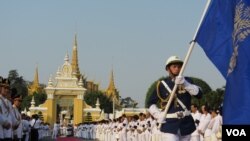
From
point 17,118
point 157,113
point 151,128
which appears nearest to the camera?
point 157,113

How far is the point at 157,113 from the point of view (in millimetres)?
9594

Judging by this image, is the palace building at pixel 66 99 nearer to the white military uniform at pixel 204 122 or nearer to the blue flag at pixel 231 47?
the white military uniform at pixel 204 122

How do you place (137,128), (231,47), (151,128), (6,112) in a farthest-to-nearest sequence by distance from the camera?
(137,128) < (151,128) < (6,112) < (231,47)

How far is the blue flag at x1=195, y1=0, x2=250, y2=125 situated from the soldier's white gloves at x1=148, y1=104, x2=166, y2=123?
139cm

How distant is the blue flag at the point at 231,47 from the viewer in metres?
7.20

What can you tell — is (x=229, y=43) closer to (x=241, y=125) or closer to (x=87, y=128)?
(x=241, y=125)

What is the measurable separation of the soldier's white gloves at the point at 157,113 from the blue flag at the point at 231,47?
1.39m

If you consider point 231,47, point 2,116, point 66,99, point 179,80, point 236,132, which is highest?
point 66,99

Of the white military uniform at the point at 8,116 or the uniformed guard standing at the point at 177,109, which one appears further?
the white military uniform at the point at 8,116

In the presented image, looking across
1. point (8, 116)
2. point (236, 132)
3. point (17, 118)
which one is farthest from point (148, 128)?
point (236, 132)

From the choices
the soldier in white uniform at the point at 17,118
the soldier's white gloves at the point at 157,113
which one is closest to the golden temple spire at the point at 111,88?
the soldier in white uniform at the point at 17,118

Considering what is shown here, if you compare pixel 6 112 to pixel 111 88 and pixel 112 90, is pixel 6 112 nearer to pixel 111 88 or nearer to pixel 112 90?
pixel 112 90

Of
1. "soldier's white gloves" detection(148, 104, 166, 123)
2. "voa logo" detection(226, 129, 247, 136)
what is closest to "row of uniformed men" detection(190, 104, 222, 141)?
"soldier's white gloves" detection(148, 104, 166, 123)

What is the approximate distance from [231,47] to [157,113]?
2021mm
